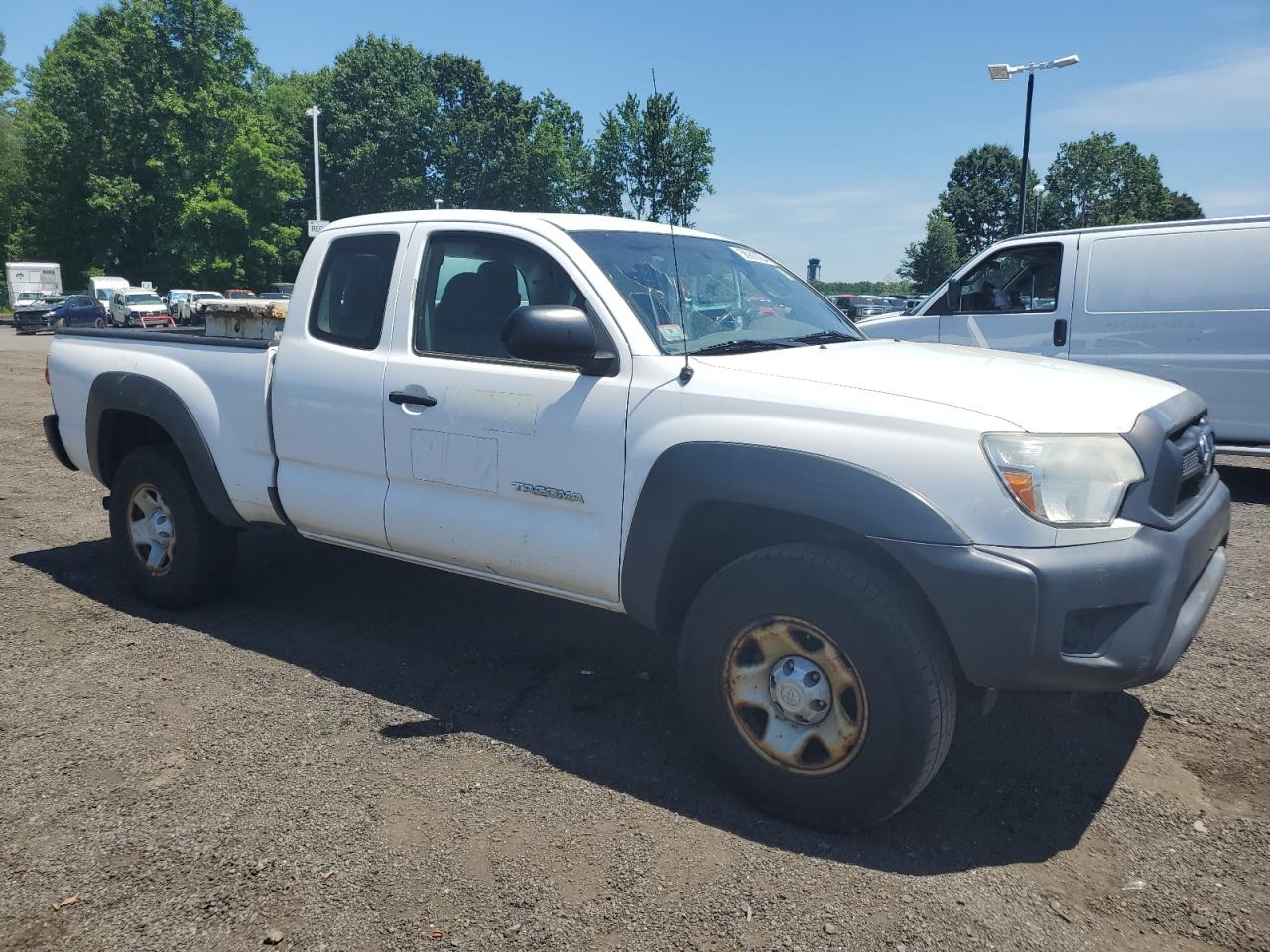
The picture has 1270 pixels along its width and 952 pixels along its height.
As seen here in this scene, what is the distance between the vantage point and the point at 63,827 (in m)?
3.05

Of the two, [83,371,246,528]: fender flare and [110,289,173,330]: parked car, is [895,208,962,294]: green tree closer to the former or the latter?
[110,289,173,330]: parked car

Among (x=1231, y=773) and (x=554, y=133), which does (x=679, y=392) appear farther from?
(x=554, y=133)

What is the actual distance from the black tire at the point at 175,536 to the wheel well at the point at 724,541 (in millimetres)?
2651

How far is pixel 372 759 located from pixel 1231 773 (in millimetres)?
3034

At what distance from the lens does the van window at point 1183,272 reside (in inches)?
302

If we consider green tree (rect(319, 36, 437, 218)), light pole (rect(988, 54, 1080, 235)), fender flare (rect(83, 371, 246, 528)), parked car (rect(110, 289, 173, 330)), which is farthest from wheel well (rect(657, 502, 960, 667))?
green tree (rect(319, 36, 437, 218))

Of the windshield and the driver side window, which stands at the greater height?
the driver side window

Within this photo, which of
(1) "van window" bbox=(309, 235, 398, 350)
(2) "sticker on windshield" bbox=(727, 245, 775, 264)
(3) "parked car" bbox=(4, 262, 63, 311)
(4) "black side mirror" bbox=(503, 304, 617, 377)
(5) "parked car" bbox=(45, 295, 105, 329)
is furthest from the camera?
(3) "parked car" bbox=(4, 262, 63, 311)

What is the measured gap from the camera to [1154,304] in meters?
8.09

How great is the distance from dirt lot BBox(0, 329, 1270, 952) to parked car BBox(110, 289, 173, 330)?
32.1 meters

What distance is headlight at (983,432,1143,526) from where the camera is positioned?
8.85 ft

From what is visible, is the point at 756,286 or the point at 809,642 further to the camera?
the point at 756,286

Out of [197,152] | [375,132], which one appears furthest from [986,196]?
[197,152]

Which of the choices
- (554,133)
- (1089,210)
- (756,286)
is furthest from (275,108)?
(756,286)
